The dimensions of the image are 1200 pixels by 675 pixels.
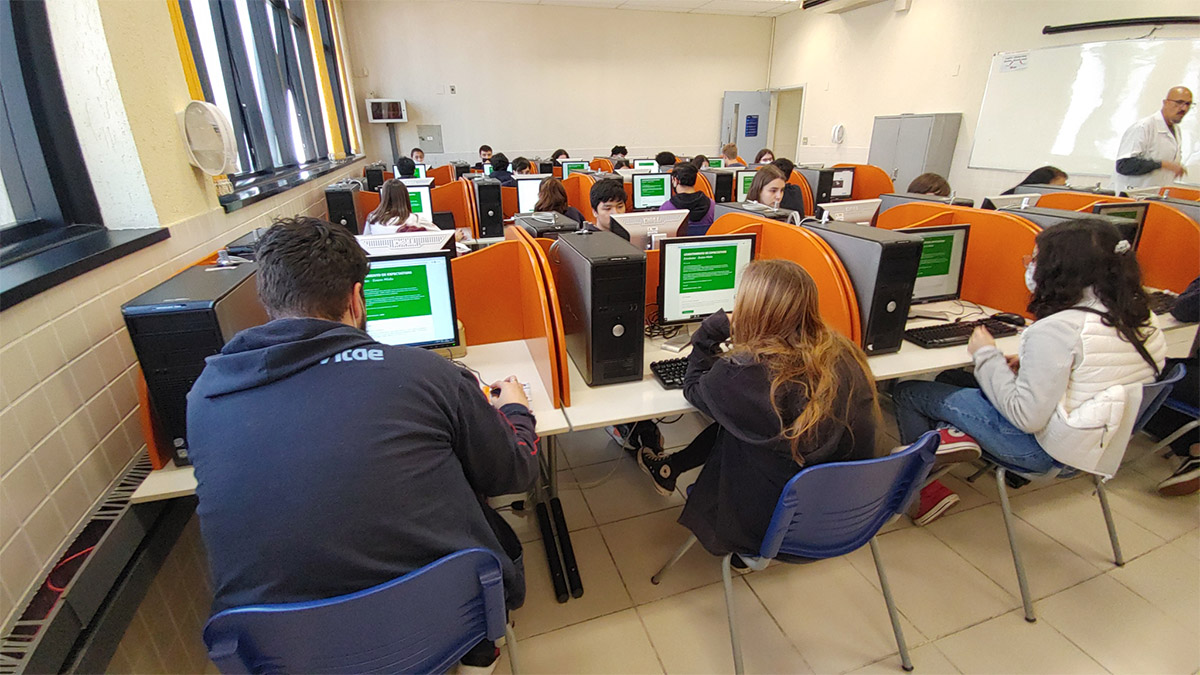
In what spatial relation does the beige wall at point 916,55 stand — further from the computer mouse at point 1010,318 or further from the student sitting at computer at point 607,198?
the student sitting at computer at point 607,198

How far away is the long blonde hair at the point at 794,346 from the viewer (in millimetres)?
1192

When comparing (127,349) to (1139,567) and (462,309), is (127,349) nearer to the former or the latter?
(462,309)

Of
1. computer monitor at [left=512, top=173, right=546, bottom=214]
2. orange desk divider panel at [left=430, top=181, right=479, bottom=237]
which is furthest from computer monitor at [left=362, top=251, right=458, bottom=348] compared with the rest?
computer monitor at [left=512, top=173, right=546, bottom=214]

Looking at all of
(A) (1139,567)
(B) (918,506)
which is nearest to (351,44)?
(B) (918,506)

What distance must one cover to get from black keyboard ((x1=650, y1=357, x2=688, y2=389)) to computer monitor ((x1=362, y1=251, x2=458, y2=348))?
70cm

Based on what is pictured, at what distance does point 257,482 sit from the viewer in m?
0.80

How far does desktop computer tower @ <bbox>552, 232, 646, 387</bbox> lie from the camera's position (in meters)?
1.53

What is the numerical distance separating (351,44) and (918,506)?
8.48m

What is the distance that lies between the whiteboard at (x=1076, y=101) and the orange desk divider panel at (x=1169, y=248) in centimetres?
232

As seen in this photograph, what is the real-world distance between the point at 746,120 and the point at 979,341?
27.2ft

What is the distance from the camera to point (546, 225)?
2.12m

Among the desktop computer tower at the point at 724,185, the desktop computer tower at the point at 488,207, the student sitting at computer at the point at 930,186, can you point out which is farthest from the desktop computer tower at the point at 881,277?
the desktop computer tower at the point at 724,185

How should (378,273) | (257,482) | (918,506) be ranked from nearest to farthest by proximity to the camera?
(257,482)
(378,273)
(918,506)

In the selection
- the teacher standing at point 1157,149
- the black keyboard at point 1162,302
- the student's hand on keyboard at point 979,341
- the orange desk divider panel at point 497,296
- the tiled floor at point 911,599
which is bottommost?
the tiled floor at point 911,599
